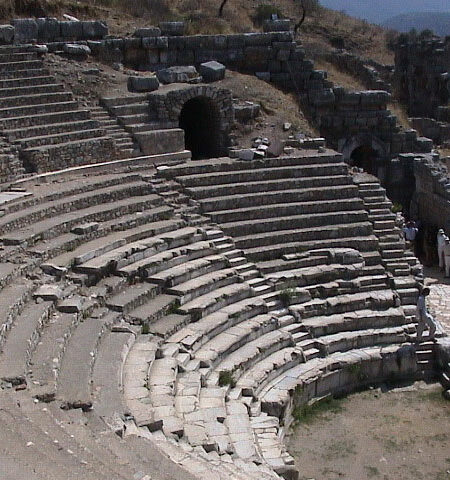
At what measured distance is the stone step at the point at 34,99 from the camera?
16.6 meters

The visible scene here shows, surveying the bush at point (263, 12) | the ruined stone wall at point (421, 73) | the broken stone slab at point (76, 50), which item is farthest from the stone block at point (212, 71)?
the ruined stone wall at point (421, 73)

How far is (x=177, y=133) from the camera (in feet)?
58.1

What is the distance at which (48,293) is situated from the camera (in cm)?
1095

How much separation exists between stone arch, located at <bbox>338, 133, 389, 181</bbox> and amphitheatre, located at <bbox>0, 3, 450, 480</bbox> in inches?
2.4

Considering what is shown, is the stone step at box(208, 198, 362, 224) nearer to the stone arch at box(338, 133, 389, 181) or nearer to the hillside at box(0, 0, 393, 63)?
the stone arch at box(338, 133, 389, 181)

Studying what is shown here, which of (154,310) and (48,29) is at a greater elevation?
(48,29)

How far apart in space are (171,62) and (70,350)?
12280 millimetres

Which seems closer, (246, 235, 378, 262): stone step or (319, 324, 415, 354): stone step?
(319, 324, 415, 354): stone step

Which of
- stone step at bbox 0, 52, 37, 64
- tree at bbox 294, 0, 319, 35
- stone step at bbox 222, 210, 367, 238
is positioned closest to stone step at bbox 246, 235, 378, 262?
stone step at bbox 222, 210, 367, 238

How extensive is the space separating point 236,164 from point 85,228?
4672 mm

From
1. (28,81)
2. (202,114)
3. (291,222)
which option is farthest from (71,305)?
(202,114)

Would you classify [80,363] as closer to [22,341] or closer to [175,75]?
[22,341]

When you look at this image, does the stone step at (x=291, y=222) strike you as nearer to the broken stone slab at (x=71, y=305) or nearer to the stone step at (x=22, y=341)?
the broken stone slab at (x=71, y=305)

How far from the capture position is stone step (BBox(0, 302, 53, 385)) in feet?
28.1
